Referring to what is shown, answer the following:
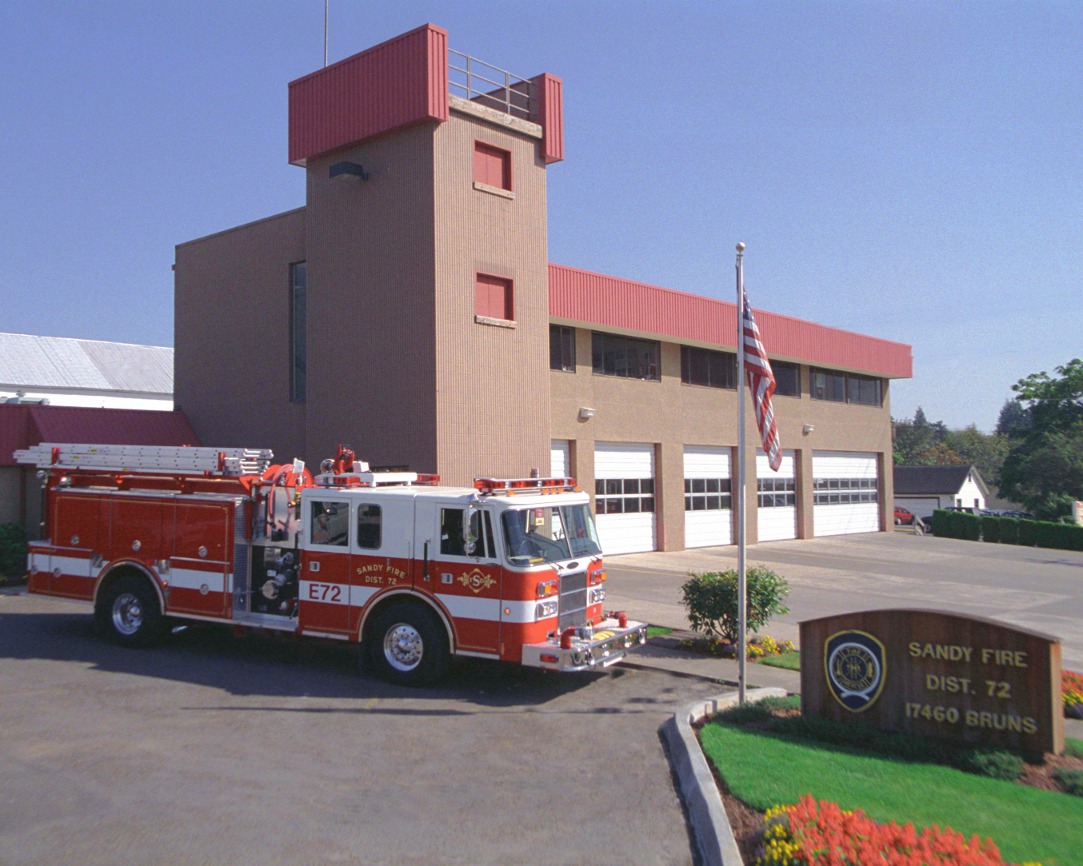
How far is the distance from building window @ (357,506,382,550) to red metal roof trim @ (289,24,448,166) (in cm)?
952

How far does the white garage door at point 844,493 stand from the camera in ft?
115

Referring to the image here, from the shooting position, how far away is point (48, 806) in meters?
6.77

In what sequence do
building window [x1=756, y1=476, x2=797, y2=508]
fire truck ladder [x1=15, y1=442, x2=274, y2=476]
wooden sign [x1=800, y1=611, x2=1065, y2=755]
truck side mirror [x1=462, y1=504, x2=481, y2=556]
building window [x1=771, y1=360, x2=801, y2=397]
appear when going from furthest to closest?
building window [x1=771, y1=360, x2=801, y2=397] → building window [x1=756, y1=476, x2=797, y2=508] → fire truck ladder [x1=15, y1=442, x2=274, y2=476] → truck side mirror [x1=462, y1=504, x2=481, y2=556] → wooden sign [x1=800, y1=611, x2=1065, y2=755]

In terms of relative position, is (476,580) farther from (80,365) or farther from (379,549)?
(80,365)

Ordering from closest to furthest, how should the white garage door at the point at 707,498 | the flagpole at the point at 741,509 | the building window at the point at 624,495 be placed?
the flagpole at the point at 741,509 < the building window at the point at 624,495 < the white garage door at the point at 707,498

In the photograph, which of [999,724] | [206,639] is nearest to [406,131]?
[206,639]

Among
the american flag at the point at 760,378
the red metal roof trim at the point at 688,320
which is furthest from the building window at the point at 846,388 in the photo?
the american flag at the point at 760,378

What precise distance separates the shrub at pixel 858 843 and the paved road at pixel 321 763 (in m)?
0.75

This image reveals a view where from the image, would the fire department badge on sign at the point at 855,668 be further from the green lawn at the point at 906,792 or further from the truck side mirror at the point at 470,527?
the truck side mirror at the point at 470,527

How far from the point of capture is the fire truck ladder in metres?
12.1

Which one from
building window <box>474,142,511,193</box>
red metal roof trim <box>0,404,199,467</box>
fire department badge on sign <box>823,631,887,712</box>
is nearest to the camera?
fire department badge on sign <box>823,631,887,712</box>

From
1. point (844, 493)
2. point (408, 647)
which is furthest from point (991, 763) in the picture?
point (844, 493)

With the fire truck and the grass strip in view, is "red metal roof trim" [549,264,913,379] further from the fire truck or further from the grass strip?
the grass strip

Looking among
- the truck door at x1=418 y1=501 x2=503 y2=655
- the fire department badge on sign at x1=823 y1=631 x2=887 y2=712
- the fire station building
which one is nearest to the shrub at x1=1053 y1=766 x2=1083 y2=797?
the fire department badge on sign at x1=823 y1=631 x2=887 y2=712
